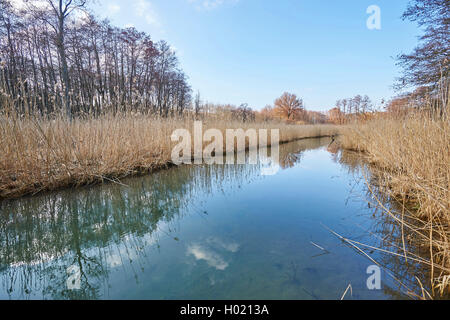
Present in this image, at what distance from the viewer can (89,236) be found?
129 centimetres

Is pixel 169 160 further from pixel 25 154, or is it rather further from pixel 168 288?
pixel 168 288

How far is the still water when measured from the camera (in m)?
0.82

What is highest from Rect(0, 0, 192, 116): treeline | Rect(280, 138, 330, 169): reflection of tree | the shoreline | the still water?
Rect(0, 0, 192, 116): treeline

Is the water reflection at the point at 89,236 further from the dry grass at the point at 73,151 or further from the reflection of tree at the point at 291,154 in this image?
the reflection of tree at the point at 291,154

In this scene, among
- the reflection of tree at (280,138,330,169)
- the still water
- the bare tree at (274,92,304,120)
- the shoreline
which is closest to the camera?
the still water

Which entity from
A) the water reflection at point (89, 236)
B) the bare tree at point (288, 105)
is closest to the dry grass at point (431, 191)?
the water reflection at point (89, 236)

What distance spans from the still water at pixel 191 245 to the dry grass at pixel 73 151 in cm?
28

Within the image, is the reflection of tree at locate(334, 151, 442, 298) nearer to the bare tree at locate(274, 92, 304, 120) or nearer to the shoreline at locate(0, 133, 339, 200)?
the shoreline at locate(0, 133, 339, 200)

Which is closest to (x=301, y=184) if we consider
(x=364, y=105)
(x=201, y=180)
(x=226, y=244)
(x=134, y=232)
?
(x=201, y=180)

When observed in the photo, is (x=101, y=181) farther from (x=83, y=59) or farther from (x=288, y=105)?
(x=288, y=105)

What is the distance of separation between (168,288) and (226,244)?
459mm

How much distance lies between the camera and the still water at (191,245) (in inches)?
32.4

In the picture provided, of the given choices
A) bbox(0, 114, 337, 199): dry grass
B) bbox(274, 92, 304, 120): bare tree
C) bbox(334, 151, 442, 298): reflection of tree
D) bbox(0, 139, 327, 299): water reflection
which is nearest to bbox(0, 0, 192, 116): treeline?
bbox(0, 114, 337, 199): dry grass

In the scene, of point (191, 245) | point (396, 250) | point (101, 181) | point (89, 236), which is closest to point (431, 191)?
point (396, 250)
